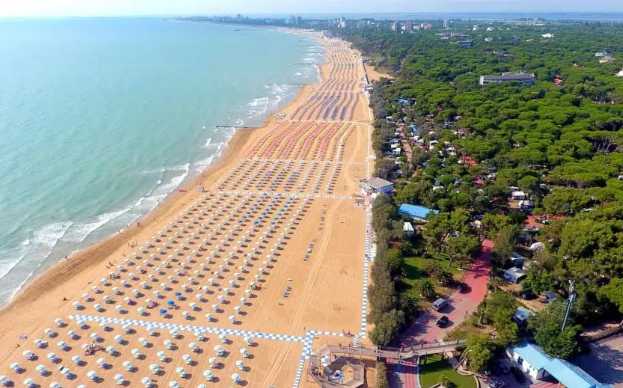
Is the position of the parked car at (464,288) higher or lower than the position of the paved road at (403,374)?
higher

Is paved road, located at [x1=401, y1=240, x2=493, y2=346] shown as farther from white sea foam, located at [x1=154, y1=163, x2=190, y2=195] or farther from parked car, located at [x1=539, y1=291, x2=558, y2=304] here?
white sea foam, located at [x1=154, y1=163, x2=190, y2=195]

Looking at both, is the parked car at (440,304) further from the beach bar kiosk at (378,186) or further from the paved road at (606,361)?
the beach bar kiosk at (378,186)

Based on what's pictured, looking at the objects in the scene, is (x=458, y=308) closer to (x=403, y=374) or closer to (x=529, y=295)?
(x=529, y=295)

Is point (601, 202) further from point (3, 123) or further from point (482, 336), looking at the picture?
point (3, 123)

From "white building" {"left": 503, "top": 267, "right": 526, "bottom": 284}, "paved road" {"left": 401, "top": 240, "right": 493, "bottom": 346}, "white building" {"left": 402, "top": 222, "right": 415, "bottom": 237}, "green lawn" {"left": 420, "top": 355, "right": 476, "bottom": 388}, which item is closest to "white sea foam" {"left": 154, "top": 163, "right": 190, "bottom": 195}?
"white building" {"left": 402, "top": 222, "right": 415, "bottom": 237}

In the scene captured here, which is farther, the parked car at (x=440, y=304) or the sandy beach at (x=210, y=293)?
the parked car at (x=440, y=304)

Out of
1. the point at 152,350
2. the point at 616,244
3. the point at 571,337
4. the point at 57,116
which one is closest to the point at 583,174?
the point at 616,244

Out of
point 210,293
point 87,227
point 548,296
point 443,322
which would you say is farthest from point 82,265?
point 548,296

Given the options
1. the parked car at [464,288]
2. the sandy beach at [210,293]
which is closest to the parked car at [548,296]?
the parked car at [464,288]
